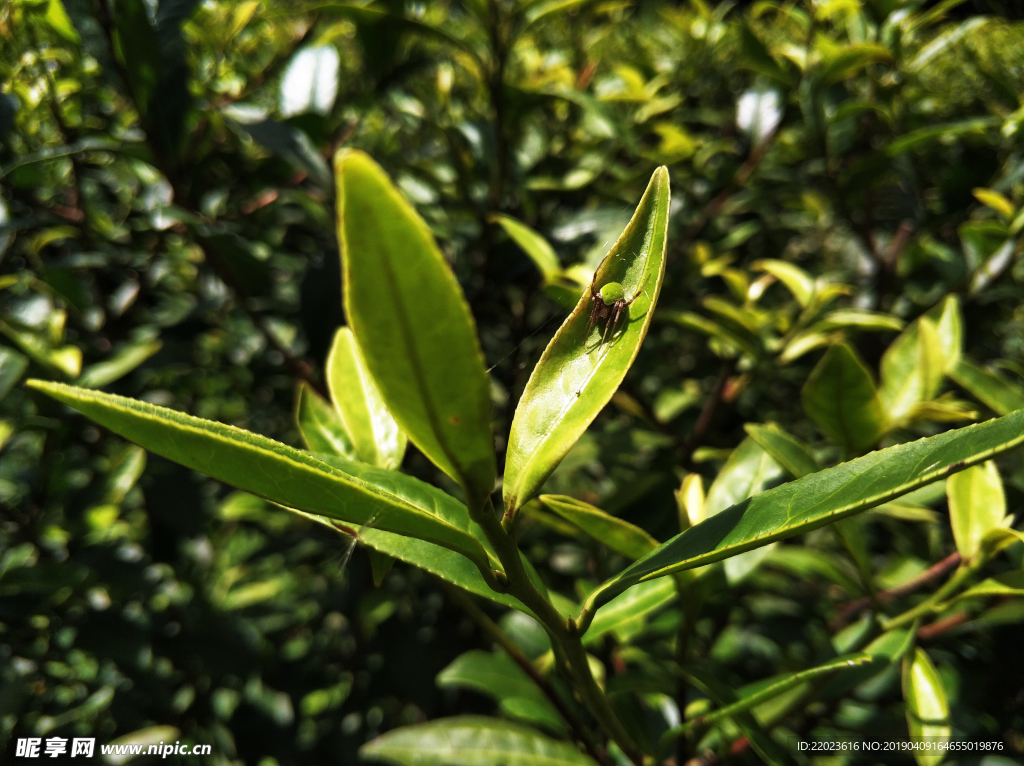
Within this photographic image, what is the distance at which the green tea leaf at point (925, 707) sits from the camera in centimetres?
67

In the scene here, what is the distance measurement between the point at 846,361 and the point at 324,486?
613 mm

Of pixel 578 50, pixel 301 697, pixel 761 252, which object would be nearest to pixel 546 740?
pixel 301 697

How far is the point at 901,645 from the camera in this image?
0.72m

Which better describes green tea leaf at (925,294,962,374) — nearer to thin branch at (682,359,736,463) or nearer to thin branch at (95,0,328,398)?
thin branch at (682,359,736,463)

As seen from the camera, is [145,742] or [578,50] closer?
[145,742]

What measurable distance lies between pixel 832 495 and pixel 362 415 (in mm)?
420

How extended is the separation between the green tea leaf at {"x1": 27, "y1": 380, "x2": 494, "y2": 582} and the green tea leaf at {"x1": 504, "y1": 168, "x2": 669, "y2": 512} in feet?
0.21

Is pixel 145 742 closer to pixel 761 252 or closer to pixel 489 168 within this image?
pixel 489 168

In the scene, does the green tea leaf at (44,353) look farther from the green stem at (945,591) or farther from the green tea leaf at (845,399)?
the green stem at (945,591)

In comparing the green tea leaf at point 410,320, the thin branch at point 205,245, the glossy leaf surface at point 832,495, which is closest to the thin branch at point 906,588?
the glossy leaf surface at point 832,495

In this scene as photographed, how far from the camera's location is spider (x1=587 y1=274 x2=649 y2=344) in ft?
1.41

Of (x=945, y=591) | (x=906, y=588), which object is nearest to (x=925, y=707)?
(x=945, y=591)

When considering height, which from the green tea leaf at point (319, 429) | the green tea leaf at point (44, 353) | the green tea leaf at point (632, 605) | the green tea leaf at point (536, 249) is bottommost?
the green tea leaf at point (632, 605)

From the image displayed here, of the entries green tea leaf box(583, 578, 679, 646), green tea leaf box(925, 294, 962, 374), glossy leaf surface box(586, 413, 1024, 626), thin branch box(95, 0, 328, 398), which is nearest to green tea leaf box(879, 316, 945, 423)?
green tea leaf box(925, 294, 962, 374)
